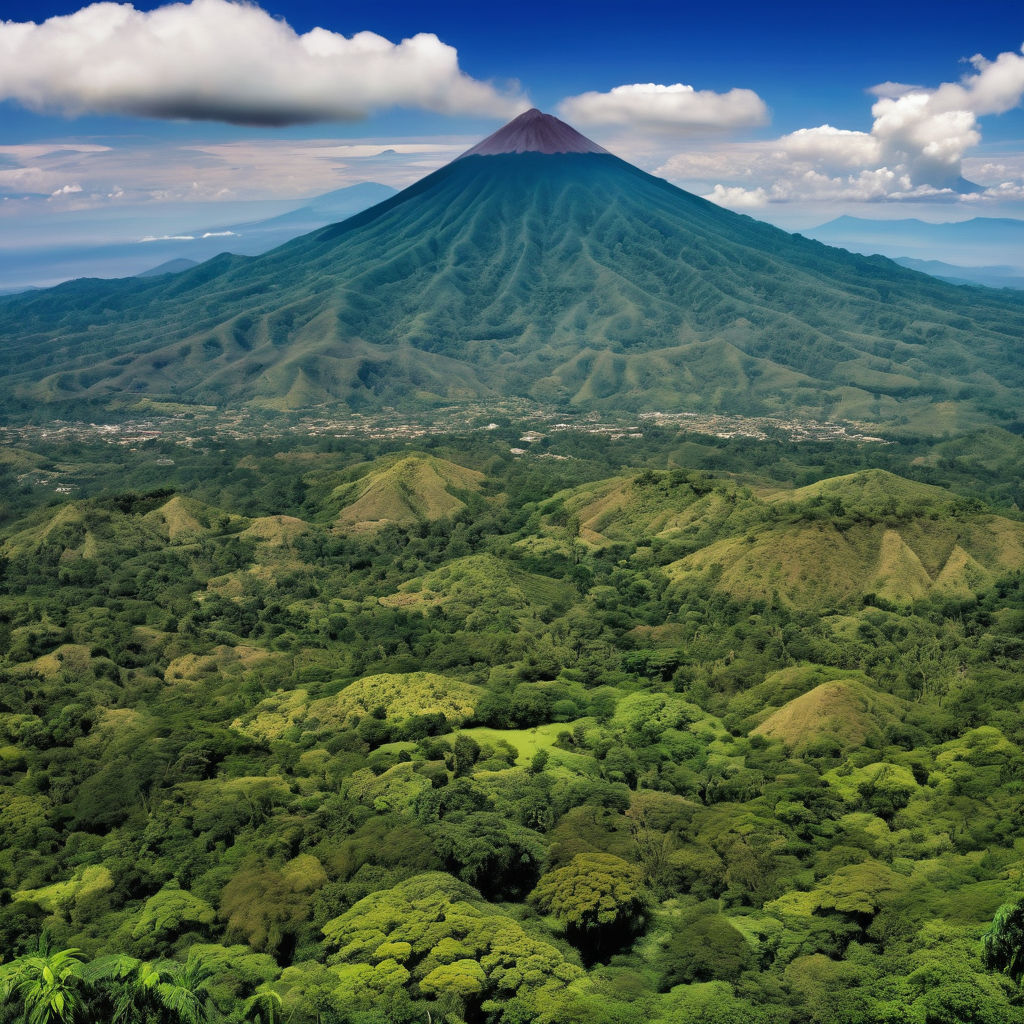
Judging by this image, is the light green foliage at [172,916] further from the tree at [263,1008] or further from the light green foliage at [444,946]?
the tree at [263,1008]

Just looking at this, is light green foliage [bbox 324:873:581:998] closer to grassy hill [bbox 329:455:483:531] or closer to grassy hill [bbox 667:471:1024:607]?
grassy hill [bbox 667:471:1024:607]

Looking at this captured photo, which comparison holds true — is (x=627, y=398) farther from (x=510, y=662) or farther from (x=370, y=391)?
(x=510, y=662)

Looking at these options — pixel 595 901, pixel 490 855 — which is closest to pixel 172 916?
pixel 490 855

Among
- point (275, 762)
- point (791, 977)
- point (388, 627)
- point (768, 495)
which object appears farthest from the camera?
point (768, 495)

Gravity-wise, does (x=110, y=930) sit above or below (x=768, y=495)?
below

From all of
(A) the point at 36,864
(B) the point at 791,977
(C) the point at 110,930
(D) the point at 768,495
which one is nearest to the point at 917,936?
(B) the point at 791,977
